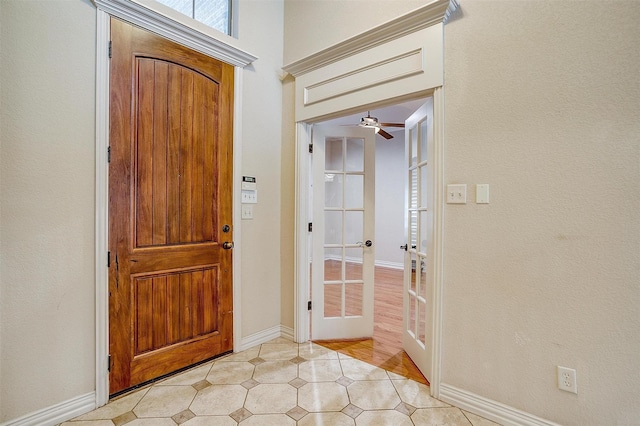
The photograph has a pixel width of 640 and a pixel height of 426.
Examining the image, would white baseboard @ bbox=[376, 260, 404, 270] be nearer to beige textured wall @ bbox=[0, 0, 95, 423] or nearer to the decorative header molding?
the decorative header molding

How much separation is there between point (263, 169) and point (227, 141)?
1.40 feet

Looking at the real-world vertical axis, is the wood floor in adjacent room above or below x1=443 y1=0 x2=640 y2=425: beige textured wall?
below

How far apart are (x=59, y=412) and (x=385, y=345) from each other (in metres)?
2.32

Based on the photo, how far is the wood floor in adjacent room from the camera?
7.91 feet

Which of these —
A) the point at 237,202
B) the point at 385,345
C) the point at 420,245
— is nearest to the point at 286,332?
the point at 385,345

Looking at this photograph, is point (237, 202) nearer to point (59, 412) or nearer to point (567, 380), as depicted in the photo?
point (59, 412)

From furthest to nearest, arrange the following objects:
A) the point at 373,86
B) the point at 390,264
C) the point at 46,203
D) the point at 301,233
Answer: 1. the point at 390,264
2. the point at 301,233
3. the point at 373,86
4. the point at 46,203

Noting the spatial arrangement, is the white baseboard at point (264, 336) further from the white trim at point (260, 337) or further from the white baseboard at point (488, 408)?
the white baseboard at point (488, 408)

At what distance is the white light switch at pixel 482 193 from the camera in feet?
5.96

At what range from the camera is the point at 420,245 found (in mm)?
2467

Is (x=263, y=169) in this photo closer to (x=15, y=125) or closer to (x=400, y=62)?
(x=400, y=62)

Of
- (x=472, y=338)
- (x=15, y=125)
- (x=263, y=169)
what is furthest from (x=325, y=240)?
(x=15, y=125)

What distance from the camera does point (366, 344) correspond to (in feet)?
9.36

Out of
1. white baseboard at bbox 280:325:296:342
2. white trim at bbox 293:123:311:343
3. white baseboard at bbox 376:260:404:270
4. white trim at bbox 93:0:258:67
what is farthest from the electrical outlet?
white baseboard at bbox 376:260:404:270
